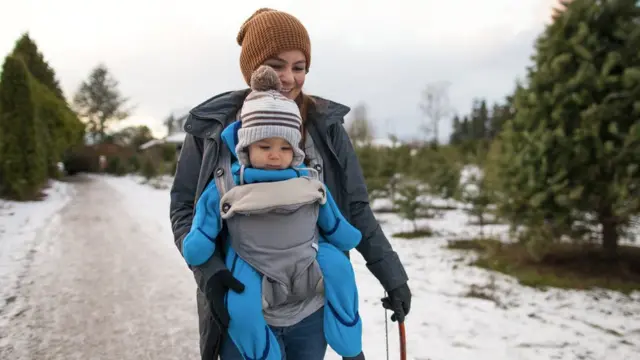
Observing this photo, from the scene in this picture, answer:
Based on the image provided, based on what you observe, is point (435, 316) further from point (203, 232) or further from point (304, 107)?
point (203, 232)

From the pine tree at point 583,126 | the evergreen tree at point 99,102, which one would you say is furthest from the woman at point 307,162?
the evergreen tree at point 99,102

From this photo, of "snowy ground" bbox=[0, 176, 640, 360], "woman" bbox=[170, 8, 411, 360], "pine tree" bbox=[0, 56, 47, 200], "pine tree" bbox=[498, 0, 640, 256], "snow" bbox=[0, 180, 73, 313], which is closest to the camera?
"woman" bbox=[170, 8, 411, 360]

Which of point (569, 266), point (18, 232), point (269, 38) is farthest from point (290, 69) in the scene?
point (18, 232)

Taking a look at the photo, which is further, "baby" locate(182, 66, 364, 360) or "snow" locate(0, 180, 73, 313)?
"snow" locate(0, 180, 73, 313)

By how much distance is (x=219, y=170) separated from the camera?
1.56 meters

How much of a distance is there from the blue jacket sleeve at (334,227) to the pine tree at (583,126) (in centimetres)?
419

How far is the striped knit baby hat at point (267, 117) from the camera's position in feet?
4.71

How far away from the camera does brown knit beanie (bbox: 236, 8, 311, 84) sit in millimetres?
1679

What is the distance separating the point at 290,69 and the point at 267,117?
0.36m

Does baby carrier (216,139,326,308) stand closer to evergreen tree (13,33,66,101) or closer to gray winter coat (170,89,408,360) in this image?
gray winter coat (170,89,408,360)

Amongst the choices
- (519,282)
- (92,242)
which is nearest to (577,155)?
(519,282)

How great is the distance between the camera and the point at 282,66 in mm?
1713

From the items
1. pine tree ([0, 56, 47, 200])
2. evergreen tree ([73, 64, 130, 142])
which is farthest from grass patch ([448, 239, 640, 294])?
evergreen tree ([73, 64, 130, 142])

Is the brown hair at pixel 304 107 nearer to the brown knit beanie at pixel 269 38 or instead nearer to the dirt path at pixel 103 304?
the brown knit beanie at pixel 269 38
